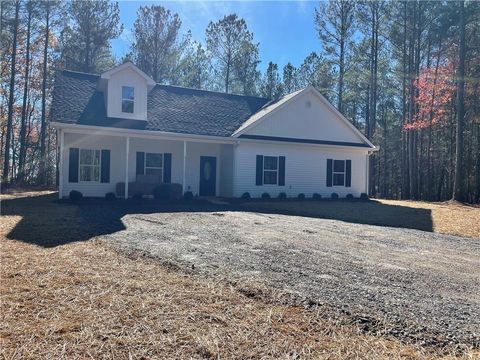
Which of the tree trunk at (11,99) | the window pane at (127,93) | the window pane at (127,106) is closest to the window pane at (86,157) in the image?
the window pane at (127,106)

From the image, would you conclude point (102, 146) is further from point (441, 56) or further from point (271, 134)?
point (441, 56)

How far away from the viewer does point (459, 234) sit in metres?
9.73

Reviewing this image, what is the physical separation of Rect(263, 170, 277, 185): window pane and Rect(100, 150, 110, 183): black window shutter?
6.84 metres

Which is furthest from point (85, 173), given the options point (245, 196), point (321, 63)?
point (321, 63)

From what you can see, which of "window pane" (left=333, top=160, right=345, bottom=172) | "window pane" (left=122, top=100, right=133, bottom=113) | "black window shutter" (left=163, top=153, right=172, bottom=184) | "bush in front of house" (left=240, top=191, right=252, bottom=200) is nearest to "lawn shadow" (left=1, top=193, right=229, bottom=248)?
"black window shutter" (left=163, top=153, right=172, bottom=184)

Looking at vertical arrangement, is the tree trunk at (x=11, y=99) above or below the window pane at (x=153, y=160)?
above

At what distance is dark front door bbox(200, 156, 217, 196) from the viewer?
1828 centimetres

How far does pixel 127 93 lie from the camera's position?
16500 mm

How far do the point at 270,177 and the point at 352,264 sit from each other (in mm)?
12881

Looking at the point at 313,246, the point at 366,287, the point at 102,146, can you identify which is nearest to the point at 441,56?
the point at 102,146

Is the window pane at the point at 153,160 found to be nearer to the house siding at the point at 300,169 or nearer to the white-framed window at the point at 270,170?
the house siding at the point at 300,169

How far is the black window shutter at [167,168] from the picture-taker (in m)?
17.3

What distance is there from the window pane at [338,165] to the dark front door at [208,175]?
20.2 feet

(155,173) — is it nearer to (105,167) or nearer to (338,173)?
(105,167)
